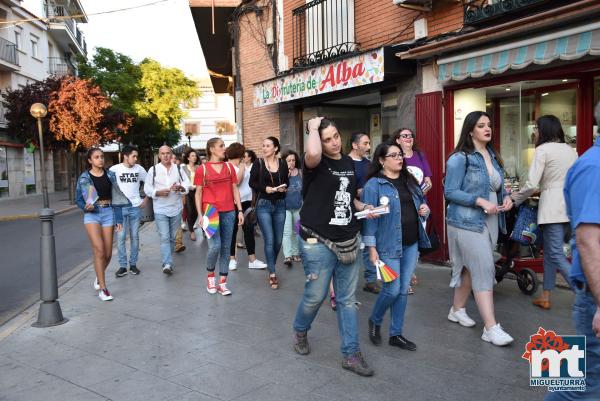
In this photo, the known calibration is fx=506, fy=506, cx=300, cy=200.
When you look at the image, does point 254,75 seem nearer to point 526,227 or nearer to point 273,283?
point 273,283

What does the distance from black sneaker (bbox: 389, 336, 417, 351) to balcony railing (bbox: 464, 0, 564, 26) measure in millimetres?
4361

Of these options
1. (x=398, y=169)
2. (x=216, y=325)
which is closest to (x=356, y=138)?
(x=398, y=169)

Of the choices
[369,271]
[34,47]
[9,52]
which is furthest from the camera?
[34,47]

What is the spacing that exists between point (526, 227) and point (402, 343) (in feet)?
6.63

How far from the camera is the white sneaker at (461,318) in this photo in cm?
485

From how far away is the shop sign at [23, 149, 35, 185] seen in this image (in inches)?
1212

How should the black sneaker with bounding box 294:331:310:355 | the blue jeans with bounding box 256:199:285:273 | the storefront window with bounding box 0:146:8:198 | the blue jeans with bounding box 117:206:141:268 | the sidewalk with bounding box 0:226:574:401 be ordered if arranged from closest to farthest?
the sidewalk with bounding box 0:226:574:401, the black sneaker with bounding box 294:331:310:355, the blue jeans with bounding box 256:199:285:273, the blue jeans with bounding box 117:206:141:268, the storefront window with bounding box 0:146:8:198

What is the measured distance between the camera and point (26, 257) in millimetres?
9852

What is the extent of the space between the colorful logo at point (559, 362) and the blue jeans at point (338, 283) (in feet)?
4.32

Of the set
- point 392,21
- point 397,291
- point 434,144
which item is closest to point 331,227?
point 397,291

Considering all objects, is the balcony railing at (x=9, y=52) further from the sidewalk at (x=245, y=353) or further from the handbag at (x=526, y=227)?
the handbag at (x=526, y=227)

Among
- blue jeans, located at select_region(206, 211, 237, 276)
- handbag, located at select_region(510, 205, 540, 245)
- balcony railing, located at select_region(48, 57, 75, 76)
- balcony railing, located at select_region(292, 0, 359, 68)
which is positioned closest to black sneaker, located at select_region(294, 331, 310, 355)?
blue jeans, located at select_region(206, 211, 237, 276)

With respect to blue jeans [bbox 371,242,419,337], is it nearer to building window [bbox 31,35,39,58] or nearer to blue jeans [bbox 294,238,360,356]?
blue jeans [bbox 294,238,360,356]

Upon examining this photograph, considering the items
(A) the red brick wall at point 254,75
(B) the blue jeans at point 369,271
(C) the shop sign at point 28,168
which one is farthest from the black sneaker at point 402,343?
(C) the shop sign at point 28,168
